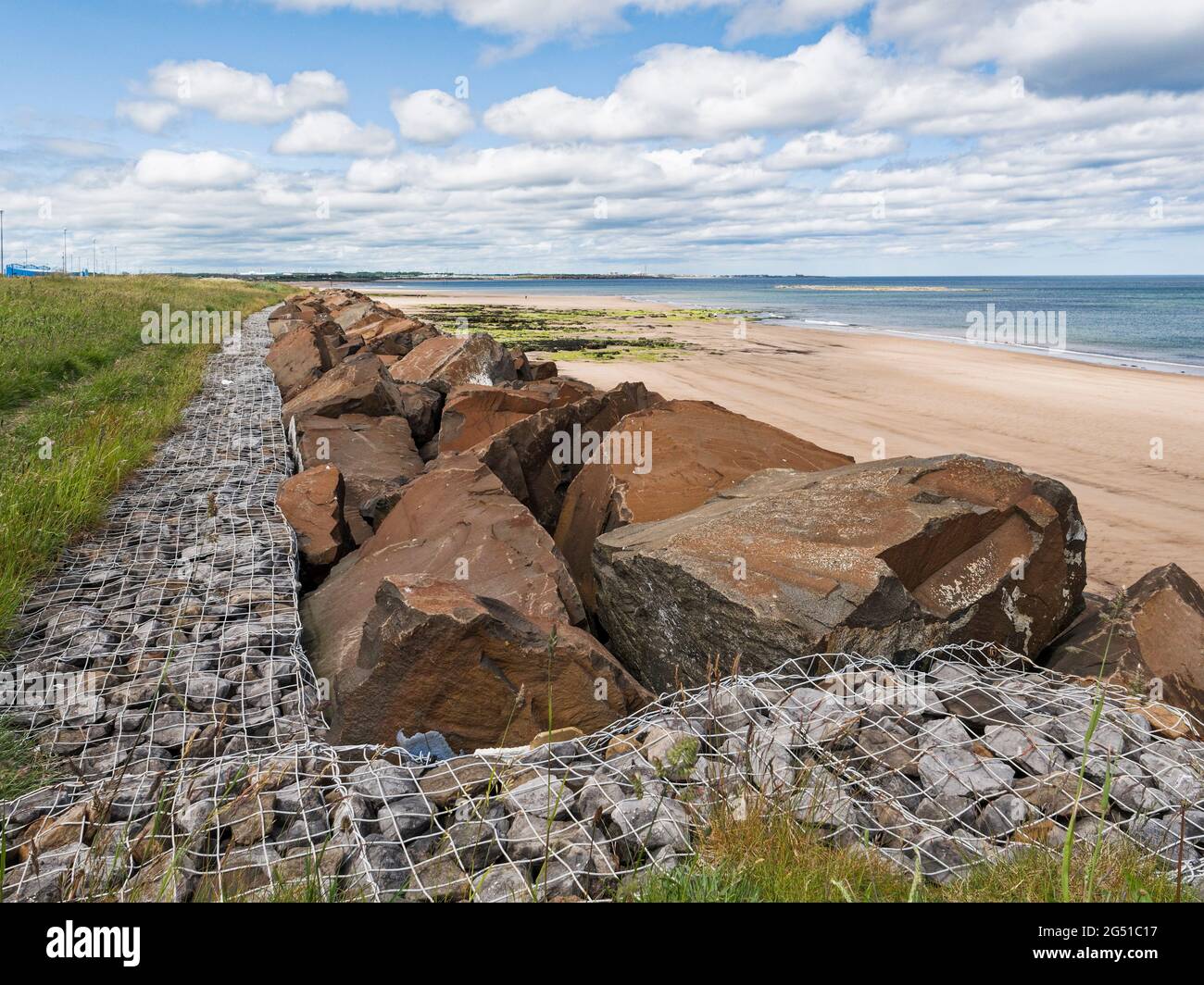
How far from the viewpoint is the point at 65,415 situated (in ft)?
31.4

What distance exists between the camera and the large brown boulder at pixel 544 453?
717 centimetres

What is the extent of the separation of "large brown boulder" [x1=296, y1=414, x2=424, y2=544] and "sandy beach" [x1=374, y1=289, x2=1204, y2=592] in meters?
6.07

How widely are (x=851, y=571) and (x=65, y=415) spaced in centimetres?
942

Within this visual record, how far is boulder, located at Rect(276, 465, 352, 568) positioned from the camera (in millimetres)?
5973

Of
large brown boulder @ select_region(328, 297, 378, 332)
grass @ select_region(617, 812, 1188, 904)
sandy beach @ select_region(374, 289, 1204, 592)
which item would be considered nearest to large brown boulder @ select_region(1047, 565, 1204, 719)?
grass @ select_region(617, 812, 1188, 904)

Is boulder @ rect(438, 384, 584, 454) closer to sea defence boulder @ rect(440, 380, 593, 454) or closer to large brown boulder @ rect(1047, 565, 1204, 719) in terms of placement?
sea defence boulder @ rect(440, 380, 593, 454)

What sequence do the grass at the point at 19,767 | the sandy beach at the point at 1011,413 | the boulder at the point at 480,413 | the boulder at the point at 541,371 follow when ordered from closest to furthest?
the grass at the point at 19,767 → the sandy beach at the point at 1011,413 → the boulder at the point at 480,413 → the boulder at the point at 541,371

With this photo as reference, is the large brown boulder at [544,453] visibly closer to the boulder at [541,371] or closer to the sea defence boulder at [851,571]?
the sea defence boulder at [851,571]

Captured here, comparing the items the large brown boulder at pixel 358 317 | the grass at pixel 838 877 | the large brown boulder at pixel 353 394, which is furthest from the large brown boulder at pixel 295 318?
the grass at pixel 838 877

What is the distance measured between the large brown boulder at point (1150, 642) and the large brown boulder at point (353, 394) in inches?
299

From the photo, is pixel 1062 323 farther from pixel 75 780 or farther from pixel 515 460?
pixel 75 780

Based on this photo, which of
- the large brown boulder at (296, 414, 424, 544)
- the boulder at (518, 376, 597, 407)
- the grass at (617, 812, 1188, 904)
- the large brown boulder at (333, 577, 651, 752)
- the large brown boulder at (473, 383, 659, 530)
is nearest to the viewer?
the grass at (617, 812, 1188, 904)

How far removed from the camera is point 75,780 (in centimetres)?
317

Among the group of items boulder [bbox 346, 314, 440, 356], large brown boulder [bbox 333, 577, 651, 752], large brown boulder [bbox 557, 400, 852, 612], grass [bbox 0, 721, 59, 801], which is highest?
boulder [bbox 346, 314, 440, 356]
